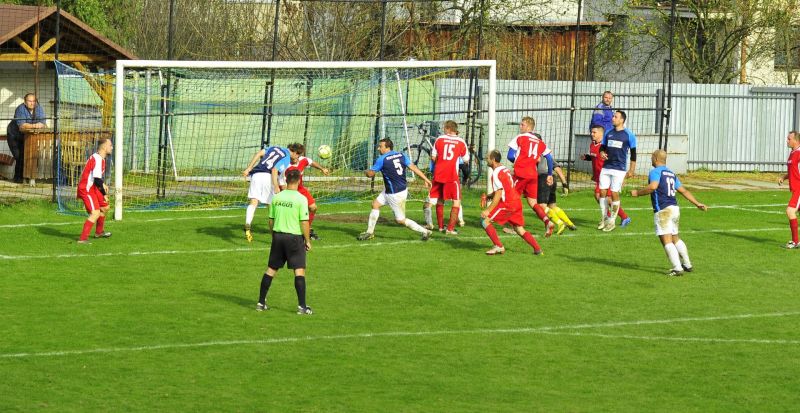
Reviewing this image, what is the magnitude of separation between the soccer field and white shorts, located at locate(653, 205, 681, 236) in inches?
26.2

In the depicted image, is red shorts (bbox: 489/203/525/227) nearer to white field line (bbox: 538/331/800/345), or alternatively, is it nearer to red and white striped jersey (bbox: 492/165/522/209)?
red and white striped jersey (bbox: 492/165/522/209)

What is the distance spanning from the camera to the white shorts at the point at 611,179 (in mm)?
21188

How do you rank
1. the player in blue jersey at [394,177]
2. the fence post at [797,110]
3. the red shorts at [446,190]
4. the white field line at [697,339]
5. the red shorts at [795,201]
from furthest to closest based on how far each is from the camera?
the fence post at [797,110], the red shorts at [446,190], the red shorts at [795,201], the player in blue jersey at [394,177], the white field line at [697,339]

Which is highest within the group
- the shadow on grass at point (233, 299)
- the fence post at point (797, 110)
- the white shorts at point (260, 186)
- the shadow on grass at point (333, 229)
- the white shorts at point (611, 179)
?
the fence post at point (797, 110)

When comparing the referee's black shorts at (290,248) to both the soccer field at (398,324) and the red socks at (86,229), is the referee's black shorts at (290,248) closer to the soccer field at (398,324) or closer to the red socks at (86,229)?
the soccer field at (398,324)

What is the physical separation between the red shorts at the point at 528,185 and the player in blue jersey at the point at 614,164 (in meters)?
1.69

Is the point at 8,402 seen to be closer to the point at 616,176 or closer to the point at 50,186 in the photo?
the point at 616,176

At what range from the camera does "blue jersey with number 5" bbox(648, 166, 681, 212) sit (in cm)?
1692

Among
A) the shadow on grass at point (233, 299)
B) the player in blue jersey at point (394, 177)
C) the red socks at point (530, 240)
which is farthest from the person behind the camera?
the player in blue jersey at point (394, 177)

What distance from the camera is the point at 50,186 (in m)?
26.9

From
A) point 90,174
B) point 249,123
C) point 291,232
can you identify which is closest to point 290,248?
point 291,232

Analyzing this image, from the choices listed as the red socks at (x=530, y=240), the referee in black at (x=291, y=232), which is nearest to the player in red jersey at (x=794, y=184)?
the red socks at (x=530, y=240)

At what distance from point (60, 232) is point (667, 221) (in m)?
10.1

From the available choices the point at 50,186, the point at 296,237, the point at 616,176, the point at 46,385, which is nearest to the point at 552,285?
the point at 296,237
